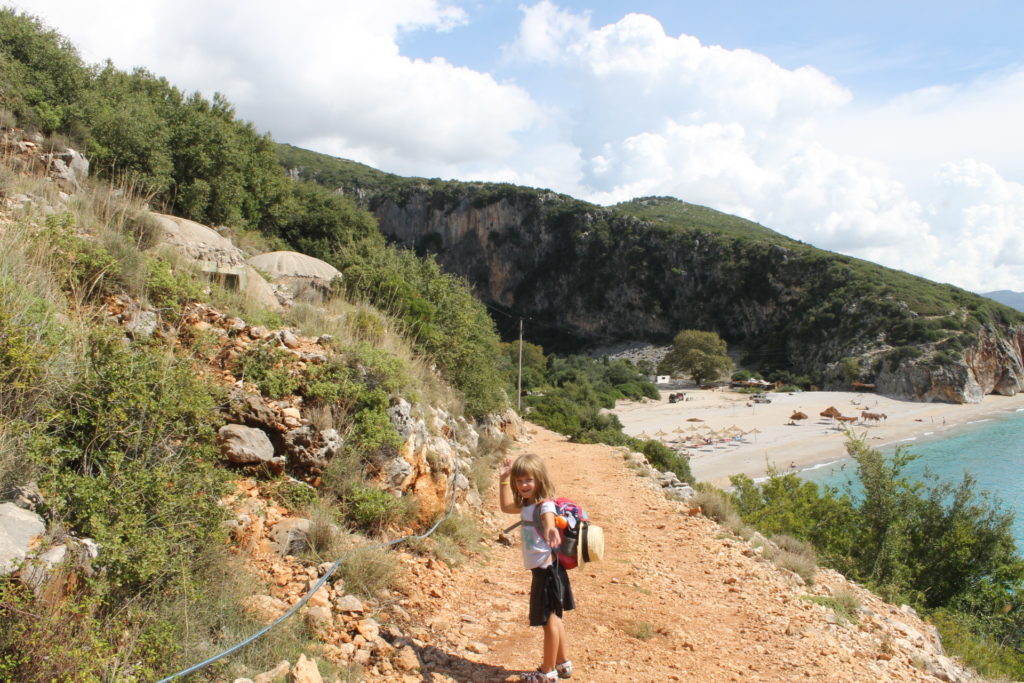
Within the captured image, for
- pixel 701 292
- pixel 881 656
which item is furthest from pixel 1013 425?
pixel 881 656

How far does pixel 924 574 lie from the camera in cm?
1490

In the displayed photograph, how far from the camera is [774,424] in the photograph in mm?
42312

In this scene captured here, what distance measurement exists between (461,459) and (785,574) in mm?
4273

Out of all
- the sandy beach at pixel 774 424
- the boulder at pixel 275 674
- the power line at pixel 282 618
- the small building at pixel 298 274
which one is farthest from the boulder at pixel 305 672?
the sandy beach at pixel 774 424

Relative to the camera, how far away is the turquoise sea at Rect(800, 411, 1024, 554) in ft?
94.0

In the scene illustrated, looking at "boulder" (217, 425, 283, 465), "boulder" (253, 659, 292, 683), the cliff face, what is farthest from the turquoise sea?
"boulder" (253, 659, 292, 683)

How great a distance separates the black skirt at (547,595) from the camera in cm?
387

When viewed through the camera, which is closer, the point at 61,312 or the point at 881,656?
the point at 61,312

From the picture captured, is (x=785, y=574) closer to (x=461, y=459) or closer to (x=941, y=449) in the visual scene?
(x=461, y=459)

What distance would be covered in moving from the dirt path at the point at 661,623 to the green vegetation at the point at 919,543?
5.96m

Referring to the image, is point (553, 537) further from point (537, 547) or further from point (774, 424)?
point (774, 424)

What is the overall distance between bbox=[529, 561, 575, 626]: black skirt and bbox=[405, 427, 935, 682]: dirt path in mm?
509

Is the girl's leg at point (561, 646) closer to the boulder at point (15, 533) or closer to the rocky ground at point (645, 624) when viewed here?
the rocky ground at point (645, 624)

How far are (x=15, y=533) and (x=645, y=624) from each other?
4.36 m
